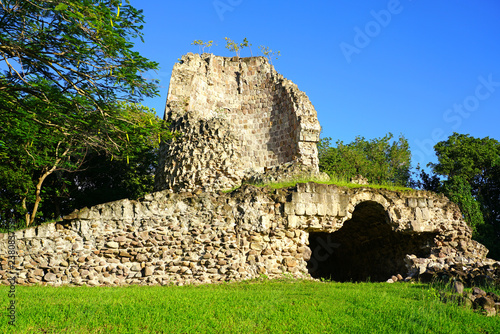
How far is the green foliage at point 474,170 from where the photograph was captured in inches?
1054

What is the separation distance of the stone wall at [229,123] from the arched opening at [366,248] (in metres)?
2.75

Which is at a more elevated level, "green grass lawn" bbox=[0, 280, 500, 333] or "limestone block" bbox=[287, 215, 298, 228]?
"limestone block" bbox=[287, 215, 298, 228]

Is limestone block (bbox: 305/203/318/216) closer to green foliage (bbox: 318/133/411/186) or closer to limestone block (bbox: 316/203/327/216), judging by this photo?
limestone block (bbox: 316/203/327/216)

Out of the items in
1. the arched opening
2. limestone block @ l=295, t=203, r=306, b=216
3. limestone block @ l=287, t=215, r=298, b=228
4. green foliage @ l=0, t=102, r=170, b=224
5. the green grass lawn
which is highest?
green foliage @ l=0, t=102, r=170, b=224

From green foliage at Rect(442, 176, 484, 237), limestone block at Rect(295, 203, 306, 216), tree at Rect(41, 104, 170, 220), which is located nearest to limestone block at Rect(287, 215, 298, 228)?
limestone block at Rect(295, 203, 306, 216)

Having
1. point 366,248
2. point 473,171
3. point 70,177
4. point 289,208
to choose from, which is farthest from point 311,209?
point 473,171

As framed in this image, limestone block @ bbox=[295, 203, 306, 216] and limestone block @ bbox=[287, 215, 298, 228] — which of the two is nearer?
limestone block @ bbox=[287, 215, 298, 228]

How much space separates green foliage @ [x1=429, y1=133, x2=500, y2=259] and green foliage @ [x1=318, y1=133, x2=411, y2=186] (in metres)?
3.18

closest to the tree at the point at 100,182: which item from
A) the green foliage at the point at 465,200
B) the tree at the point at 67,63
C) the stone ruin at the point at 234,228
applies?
the stone ruin at the point at 234,228

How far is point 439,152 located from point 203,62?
19377 mm

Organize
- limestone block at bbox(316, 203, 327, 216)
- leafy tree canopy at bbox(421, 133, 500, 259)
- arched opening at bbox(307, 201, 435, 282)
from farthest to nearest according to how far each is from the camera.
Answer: leafy tree canopy at bbox(421, 133, 500, 259) < arched opening at bbox(307, 201, 435, 282) < limestone block at bbox(316, 203, 327, 216)

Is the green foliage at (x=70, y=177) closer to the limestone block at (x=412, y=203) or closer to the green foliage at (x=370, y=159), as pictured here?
the limestone block at (x=412, y=203)

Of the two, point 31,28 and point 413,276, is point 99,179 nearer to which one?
point 31,28

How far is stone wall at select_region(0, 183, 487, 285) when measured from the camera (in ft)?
34.7
